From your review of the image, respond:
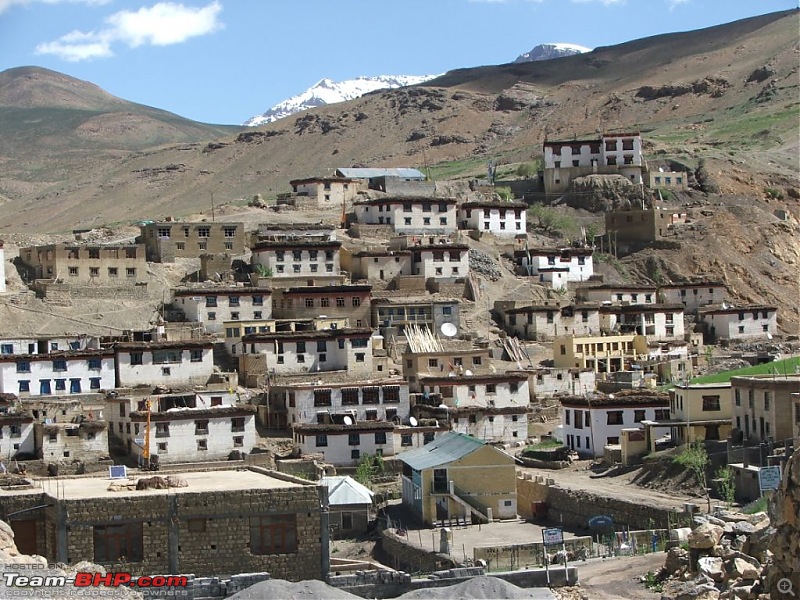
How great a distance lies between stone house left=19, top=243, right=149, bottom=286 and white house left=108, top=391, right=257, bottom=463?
16.0 meters

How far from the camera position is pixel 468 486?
4909 cm

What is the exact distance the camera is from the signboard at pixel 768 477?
40594mm

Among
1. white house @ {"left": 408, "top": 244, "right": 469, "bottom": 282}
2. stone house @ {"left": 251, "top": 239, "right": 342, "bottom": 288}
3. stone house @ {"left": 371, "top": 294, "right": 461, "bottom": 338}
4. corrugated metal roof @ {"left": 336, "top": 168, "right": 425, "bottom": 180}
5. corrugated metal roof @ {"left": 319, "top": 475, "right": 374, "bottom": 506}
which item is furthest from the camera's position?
corrugated metal roof @ {"left": 336, "top": 168, "right": 425, "bottom": 180}

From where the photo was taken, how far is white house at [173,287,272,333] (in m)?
68.7

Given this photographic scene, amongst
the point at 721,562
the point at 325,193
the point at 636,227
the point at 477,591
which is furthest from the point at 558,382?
the point at 477,591

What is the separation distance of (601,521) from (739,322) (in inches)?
1364

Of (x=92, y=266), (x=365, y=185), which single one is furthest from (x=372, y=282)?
(x=365, y=185)

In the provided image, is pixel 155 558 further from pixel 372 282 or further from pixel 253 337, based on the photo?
pixel 372 282

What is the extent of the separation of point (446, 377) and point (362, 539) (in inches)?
594

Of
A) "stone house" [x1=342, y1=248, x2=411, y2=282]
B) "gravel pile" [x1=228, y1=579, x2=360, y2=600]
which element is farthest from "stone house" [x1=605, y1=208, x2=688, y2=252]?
"gravel pile" [x1=228, y1=579, x2=360, y2=600]

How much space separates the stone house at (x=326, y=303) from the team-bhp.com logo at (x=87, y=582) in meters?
39.3

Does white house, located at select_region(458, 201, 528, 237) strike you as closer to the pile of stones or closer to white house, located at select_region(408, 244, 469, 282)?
white house, located at select_region(408, 244, 469, 282)

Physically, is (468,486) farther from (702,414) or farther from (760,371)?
(760,371)

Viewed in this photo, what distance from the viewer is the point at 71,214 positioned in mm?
142875
